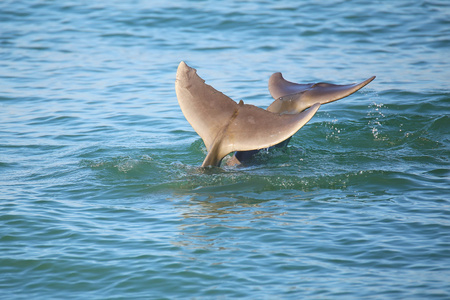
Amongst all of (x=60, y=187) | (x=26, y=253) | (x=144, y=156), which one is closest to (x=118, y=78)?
(x=144, y=156)

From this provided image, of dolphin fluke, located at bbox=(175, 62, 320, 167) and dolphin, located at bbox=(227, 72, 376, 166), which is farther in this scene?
dolphin, located at bbox=(227, 72, 376, 166)

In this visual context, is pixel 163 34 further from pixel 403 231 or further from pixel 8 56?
pixel 403 231

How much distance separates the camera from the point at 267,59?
16547 mm

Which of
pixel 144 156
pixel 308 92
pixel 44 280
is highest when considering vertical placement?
pixel 308 92

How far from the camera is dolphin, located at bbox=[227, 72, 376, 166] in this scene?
7879 millimetres

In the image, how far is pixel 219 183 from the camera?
7953 mm

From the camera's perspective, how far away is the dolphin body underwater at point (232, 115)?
732cm

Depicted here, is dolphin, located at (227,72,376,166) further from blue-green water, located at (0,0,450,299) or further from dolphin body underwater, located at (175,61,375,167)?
blue-green water, located at (0,0,450,299)

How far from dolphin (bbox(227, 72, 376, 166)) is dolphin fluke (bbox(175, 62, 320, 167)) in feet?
2.46

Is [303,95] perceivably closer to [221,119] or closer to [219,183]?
[221,119]

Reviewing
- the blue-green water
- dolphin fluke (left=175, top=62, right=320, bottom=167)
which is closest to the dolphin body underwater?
dolphin fluke (left=175, top=62, right=320, bottom=167)

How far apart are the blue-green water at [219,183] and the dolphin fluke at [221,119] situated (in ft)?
2.18

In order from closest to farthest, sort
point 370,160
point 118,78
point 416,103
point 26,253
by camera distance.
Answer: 1. point 26,253
2. point 370,160
3. point 416,103
4. point 118,78

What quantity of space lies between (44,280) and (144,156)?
12.2ft
